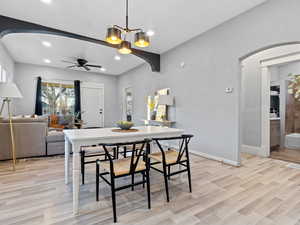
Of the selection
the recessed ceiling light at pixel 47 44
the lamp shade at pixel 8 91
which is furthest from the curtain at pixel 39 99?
the lamp shade at pixel 8 91

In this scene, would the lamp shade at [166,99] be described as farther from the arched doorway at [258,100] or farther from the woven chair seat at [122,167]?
the woven chair seat at [122,167]

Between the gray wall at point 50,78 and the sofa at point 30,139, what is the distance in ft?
13.0

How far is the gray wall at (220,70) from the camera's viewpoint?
2.57 m

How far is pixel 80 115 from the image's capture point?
24.8 feet

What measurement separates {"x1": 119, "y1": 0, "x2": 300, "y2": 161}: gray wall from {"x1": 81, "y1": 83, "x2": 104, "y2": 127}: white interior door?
4.56 metres

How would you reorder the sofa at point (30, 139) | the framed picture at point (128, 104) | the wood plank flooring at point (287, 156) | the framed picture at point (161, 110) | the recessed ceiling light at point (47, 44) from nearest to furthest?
1. the sofa at point (30, 139)
2. the wood plank flooring at point (287, 156)
3. the recessed ceiling light at point (47, 44)
4. the framed picture at point (161, 110)
5. the framed picture at point (128, 104)

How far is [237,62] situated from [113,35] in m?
2.38

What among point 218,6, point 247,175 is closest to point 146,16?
point 218,6

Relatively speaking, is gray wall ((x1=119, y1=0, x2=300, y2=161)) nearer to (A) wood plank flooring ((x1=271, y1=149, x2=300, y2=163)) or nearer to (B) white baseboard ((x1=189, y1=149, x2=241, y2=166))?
(B) white baseboard ((x1=189, y1=149, x2=241, y2=166))

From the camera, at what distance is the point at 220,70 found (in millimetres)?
3381

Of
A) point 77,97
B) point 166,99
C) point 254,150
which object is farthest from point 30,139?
point 254,150

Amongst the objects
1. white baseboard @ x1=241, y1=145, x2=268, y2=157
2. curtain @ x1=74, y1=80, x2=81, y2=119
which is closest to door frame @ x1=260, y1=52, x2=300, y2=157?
white baseboard @ x1=241, y1=145, x2=268, y2=157

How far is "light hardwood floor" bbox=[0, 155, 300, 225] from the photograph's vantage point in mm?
1562

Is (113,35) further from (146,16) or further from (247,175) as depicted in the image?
(247,175)
